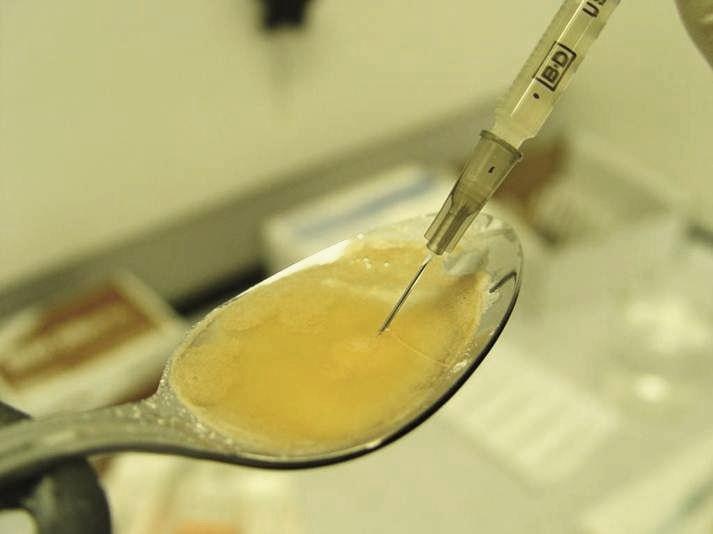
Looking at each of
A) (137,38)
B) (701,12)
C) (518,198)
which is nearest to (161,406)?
(701,12)

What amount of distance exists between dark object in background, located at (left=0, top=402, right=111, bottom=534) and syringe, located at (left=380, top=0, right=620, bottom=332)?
153mm

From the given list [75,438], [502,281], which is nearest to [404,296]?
[502,281]

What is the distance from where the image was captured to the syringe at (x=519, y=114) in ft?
1.18

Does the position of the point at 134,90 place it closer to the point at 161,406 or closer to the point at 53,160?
the point at 53,160

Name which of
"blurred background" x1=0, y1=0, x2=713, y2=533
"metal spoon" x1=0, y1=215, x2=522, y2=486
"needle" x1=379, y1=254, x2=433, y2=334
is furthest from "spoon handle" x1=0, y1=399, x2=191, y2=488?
"blurred background" x1=0, y1=0, x2=713, y2=533

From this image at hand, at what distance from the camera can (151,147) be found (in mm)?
676

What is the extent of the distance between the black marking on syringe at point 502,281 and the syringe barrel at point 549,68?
0.06 metres

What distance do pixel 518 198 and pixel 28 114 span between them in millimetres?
540

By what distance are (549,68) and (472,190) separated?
0.24 feet

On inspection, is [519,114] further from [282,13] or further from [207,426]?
[282,13]

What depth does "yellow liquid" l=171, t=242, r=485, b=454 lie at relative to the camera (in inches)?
12.3

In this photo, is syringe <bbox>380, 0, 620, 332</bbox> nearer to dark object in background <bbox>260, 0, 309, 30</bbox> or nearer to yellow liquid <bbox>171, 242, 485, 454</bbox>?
yellow liquid <bbox>171, 242, 485, 454</bbox>

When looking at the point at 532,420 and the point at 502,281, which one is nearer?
the point at 502,281

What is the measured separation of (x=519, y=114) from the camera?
0.37m
